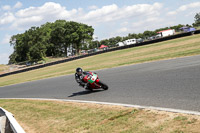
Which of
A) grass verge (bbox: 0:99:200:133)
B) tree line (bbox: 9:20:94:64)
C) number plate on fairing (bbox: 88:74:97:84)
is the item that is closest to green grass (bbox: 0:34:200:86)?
number plate on fairing (bbox: 88:74:97:84)

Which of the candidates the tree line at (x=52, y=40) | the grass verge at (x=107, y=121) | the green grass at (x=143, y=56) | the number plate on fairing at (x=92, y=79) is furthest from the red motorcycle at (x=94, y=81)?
the tree line at (x=52, y=40)

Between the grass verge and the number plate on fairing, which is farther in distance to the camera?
the number plate on fairing

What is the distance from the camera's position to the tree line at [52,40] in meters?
82.5

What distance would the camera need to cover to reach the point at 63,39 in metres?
103

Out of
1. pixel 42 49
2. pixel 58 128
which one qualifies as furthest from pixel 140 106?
pixel 42 49

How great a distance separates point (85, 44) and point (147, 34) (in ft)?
131

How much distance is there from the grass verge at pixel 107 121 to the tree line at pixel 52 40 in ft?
236

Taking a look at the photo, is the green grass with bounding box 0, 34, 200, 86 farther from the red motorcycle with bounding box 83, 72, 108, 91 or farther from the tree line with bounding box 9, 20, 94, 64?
the tree line with bounding box 9, 20, 94, 64

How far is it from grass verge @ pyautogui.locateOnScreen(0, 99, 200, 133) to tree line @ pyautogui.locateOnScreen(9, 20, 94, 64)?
71938 mm

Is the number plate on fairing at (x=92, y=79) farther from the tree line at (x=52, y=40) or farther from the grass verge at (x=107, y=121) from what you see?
the tree line at (x=52, y=40)

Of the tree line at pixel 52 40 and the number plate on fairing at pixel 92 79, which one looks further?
the tree line at pixel 52 40

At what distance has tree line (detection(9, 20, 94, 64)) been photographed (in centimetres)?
8250

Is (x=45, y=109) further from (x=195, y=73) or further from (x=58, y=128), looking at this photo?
(x=195, y=73)

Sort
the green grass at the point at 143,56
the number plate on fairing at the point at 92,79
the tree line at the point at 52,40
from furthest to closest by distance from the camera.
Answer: the tree line at the point at 52,40 < the green grass at the point at 143,56 < the number plate on fairing at the point at 92,79
